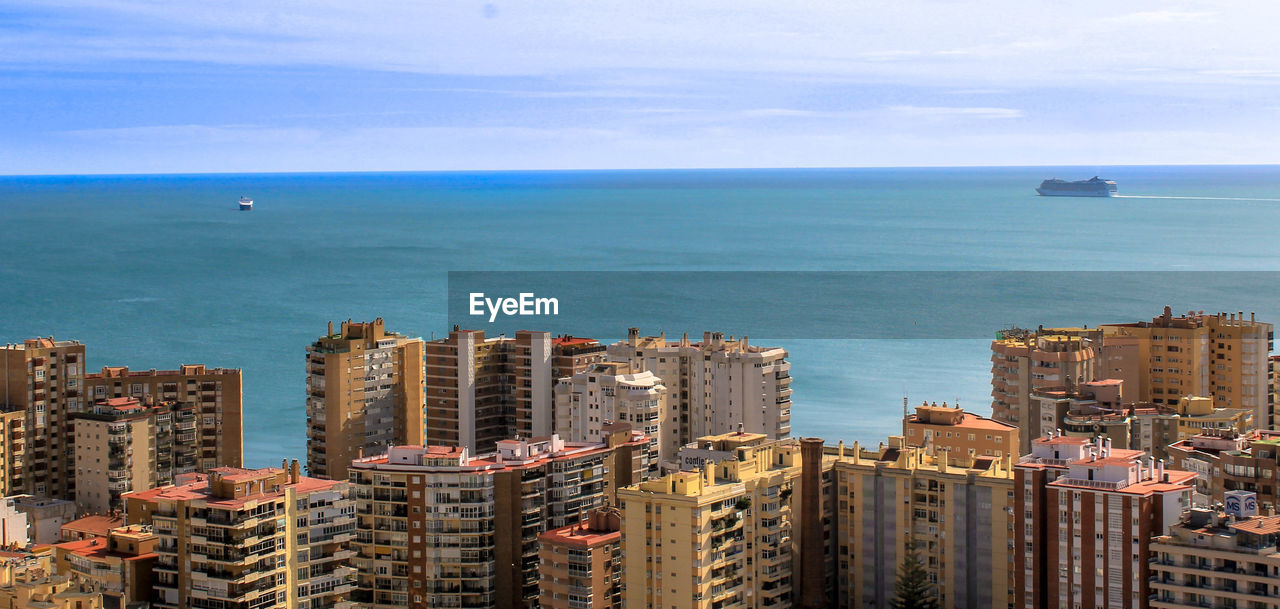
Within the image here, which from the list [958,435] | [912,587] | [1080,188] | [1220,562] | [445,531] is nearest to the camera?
[1220,562]

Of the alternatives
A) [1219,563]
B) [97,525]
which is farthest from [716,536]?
[97,525]

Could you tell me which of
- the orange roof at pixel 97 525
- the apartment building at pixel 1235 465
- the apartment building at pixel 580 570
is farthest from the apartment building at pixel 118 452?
the apartment building at pixel 1235 465

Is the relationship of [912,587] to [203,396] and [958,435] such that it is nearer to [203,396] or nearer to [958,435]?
[958,435]

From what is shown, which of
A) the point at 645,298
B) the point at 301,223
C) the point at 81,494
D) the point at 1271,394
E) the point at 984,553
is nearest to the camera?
the point at 984,553

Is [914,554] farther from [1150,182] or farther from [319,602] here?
[1150,182]

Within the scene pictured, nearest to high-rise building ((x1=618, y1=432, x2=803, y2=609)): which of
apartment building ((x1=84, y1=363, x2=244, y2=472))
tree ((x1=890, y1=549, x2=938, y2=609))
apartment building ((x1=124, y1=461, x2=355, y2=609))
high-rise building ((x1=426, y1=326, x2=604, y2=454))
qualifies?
tree ((x1=890, y1=549, x2=938, y2=609))

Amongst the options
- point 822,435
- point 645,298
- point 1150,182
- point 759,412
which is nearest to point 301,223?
point 645,298
